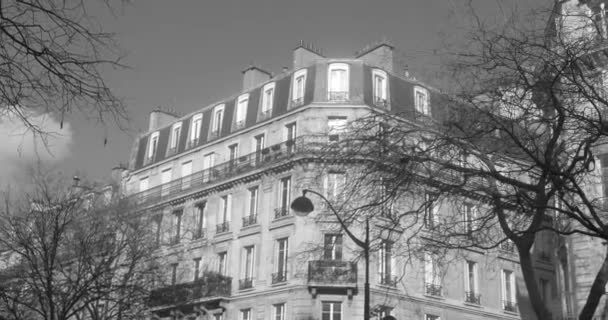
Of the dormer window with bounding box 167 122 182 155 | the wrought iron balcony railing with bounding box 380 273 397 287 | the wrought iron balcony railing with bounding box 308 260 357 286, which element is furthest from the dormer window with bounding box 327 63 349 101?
the dormer window with bounding box 167 122 182 155

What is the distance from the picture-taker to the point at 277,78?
43.2 meters

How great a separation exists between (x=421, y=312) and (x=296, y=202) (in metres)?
21.8

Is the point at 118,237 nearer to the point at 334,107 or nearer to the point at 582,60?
the point at 334,107

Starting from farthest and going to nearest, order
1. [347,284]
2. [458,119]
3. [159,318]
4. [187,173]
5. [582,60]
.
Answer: [187,173] < [159,318] < [347,284] < [458,119] < [582,60]

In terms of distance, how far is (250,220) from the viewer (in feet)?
134

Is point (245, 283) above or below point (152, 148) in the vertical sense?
below

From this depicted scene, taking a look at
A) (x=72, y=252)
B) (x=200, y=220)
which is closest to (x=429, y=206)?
(x=72, y=252)

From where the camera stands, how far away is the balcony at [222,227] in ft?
138

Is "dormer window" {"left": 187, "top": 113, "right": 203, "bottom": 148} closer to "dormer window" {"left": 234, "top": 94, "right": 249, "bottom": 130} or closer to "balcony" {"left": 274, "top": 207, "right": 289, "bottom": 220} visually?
"dormer window" {"left": 234, "top": 94, "right": 249, "bottom": 130}

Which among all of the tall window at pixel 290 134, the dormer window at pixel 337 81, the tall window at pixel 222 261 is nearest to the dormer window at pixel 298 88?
the tall window at pixel 290 134

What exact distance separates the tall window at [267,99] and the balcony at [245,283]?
9.34 m

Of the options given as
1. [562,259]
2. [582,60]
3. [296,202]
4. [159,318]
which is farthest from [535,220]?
[159,318]

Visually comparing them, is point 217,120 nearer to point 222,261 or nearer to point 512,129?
point 222,261

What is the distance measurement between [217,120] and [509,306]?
2045 centimetres
